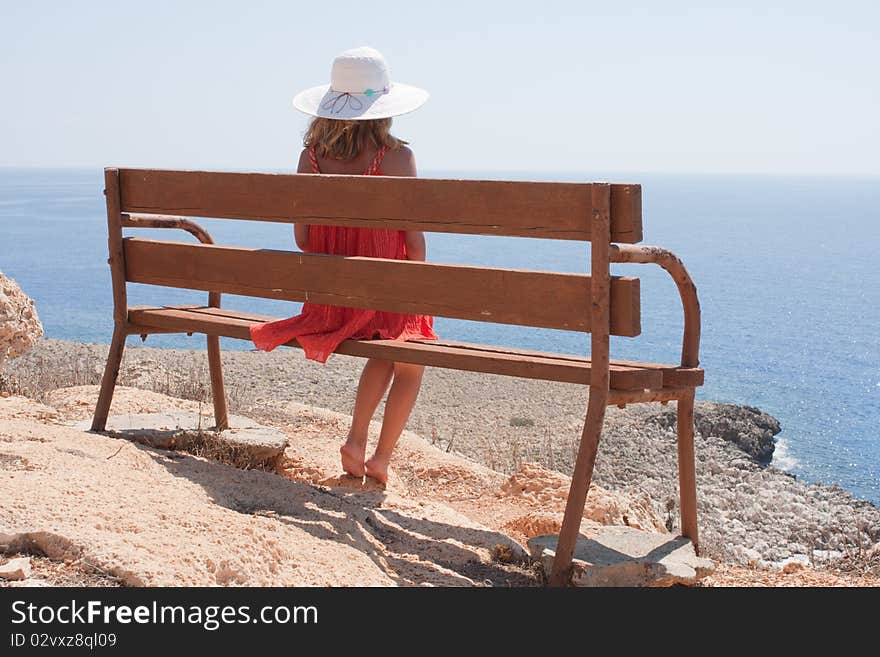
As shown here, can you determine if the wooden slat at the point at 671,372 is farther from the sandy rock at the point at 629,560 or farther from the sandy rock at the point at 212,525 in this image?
the sandy rock at the point at 212,525

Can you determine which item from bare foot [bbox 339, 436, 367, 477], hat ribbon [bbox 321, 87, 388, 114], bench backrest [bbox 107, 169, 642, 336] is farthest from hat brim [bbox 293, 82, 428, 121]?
bare foot [bbox 339, 436, 367, 477]

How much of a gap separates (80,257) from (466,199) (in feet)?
104

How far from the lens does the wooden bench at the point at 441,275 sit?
4027mm

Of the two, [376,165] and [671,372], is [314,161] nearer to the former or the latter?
[376,165]

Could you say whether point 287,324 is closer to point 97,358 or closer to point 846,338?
point 97,358

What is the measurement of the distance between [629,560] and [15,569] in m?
2.23

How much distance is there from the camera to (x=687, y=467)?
178 inches

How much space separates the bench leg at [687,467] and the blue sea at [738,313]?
3.31 ft

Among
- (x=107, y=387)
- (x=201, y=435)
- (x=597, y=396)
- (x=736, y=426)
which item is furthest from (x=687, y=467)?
(x=736, y=426)

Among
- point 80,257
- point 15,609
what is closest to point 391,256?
point 15,609

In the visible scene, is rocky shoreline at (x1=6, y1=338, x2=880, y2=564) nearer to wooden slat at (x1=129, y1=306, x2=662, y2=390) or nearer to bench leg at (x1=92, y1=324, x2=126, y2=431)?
bench leg at (x1=92, y1=324, x2=126, y2=431)

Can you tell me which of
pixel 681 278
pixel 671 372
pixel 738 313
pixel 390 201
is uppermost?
pixel 390 201

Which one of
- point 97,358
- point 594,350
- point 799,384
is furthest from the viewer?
point 799,384

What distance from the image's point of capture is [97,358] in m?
11.2
